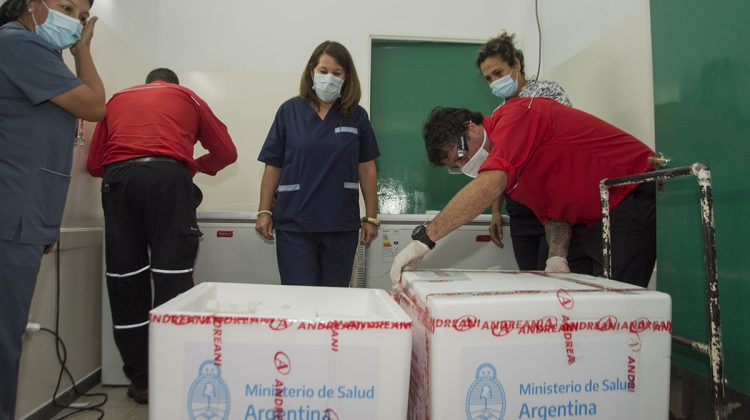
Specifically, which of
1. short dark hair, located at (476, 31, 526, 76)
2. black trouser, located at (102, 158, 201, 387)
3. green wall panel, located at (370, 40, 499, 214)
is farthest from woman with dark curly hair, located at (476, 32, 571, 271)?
black trouser, located at (102, 158, 201, 387)

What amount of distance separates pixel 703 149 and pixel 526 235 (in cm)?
67

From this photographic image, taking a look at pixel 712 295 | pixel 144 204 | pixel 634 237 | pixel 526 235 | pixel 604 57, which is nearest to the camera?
pixel 712 295

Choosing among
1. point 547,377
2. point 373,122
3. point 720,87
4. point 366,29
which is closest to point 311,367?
point 547,377

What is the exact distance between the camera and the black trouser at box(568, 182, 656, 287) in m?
1.13

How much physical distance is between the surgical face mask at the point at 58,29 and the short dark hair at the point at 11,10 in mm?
26

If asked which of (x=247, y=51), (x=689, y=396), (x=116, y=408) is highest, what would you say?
(x=247, y=51)

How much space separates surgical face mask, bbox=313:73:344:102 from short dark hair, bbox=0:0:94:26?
761mm

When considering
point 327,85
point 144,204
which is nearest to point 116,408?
point 144,204

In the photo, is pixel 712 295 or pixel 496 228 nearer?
pixel 712 295

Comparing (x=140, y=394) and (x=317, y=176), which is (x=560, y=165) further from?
(x=140, y=394)

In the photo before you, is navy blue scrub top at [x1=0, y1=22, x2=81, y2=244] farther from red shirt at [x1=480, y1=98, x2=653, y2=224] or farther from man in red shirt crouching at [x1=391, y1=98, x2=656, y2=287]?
red shirt at [x1=480, y1=98, x2=653, y2=224]

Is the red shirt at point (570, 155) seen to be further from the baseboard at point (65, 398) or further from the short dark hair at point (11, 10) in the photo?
the baseboard at point (65, 398)

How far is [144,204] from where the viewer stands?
4.56 ft

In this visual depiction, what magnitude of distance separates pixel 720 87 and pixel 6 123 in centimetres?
152
